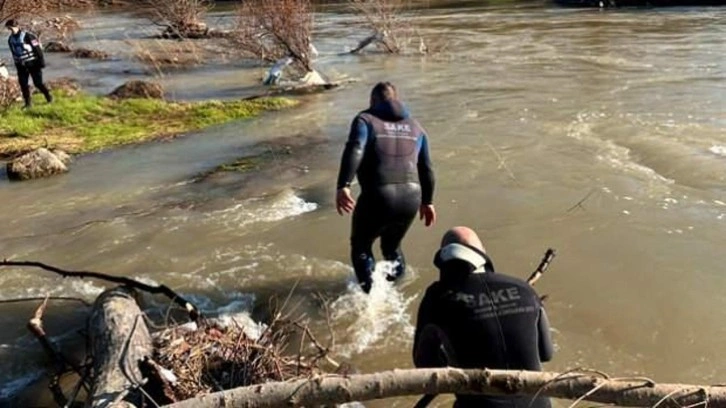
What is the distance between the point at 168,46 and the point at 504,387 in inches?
1068

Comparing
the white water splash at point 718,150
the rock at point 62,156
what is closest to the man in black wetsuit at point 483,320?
the white water splash at point 718,150

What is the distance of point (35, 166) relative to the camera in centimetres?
1170

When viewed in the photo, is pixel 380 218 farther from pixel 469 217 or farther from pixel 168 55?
pixel 168 55

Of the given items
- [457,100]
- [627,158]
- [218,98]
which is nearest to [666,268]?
[627,158]

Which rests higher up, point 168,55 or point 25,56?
point 25,56

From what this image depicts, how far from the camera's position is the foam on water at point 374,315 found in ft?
20.2

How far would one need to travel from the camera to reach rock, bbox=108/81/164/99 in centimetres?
Result: 1736

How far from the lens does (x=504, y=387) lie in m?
3.58

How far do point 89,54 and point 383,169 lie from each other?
23.9 meters

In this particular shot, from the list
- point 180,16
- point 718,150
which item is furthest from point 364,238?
point 180,16

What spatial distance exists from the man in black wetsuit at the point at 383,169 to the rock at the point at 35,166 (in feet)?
22.8

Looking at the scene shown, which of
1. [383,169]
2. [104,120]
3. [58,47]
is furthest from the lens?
[58,47]

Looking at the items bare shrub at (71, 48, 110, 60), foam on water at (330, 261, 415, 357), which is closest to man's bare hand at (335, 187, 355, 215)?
foam on water at (330, 261, 415, 357)

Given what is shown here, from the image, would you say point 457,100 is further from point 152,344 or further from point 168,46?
point 168,46
